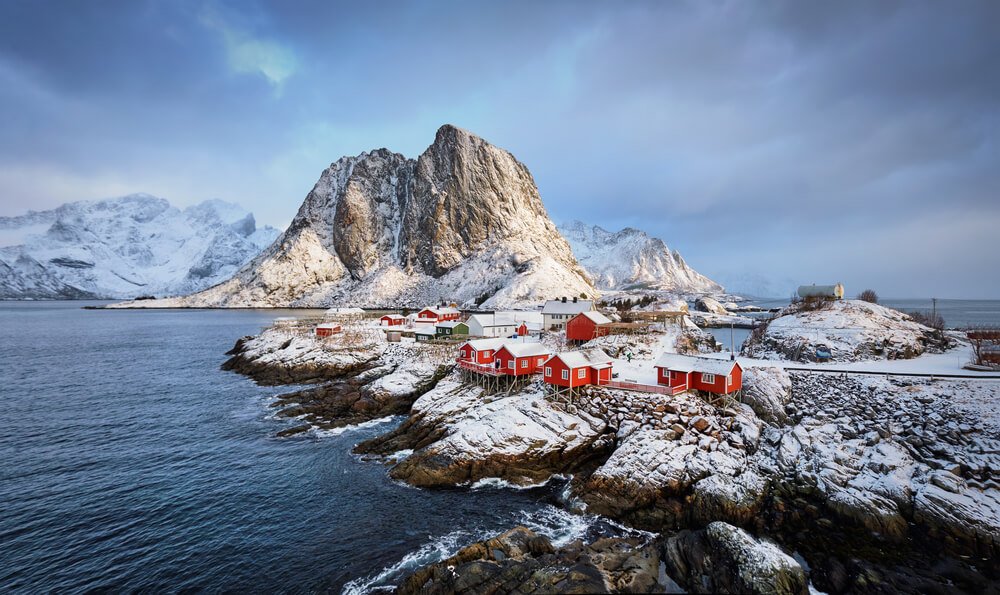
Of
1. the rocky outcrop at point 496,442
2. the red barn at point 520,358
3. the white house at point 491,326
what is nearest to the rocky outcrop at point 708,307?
the white house at point 491,326

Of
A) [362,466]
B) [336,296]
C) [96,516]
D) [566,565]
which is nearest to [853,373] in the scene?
[566,565]

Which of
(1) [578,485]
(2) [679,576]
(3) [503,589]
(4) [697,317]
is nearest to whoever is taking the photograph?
(3) [503,589]

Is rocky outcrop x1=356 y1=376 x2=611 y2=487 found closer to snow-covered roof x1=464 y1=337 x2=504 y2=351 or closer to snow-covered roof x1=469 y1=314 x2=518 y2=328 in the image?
snow-covered roof x1=464 y1=337 x2=504 y2=351

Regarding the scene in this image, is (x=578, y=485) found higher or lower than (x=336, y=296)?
lower

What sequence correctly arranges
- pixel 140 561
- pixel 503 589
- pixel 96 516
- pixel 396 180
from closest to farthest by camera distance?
1. pixel 503 589
2. pixel 140 561
3. pixel 96 516
4. pixel 396 180

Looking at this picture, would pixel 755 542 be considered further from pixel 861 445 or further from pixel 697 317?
pixel 697 317

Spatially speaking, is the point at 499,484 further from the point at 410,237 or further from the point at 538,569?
the point at 410,237
